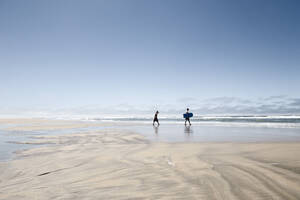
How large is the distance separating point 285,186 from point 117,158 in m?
4.04

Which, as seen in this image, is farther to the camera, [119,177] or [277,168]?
[277,168]

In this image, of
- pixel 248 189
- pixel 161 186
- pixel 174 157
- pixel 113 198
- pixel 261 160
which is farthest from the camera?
pixel 174 157

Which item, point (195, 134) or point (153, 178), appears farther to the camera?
point (195, 134)

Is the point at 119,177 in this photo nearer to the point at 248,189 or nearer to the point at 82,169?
the point at 82,169

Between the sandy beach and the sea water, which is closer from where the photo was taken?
the sandy beach

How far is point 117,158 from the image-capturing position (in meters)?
5.82

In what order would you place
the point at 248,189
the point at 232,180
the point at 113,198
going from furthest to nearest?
the point at 232,180 → the point at 248,189 → the point at 113,198

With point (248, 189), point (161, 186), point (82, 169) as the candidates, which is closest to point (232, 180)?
point (248, 189)

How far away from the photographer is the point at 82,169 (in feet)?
15.3

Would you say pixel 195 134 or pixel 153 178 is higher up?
pixel 195 134

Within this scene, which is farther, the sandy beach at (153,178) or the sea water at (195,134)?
the sea water at (195,134)

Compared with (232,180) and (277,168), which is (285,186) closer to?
(232,180)

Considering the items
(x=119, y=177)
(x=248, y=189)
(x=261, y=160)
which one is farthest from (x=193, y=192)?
(x=261, y=160)

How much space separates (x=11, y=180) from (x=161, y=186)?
3004 mm
